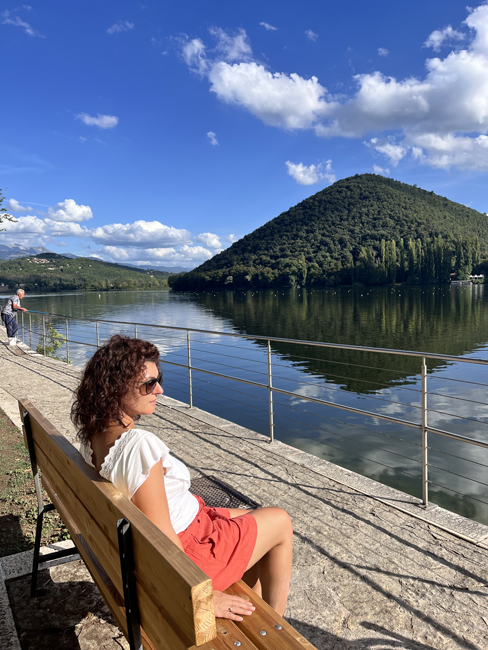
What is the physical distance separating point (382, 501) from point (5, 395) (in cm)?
576

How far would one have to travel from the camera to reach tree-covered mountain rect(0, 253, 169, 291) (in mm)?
100438

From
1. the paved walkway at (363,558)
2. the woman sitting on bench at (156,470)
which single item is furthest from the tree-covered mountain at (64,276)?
the woman sitting on bench at (156,470)

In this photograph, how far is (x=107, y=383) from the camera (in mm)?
1633

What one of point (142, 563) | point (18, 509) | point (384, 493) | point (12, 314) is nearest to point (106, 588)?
point (142, 563)

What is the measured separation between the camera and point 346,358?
2320cm

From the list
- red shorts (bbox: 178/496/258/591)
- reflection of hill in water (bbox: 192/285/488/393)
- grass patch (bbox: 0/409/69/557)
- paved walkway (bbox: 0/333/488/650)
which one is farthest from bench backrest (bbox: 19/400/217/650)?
reflection of hill in water (bbox: 192/285/488/393)

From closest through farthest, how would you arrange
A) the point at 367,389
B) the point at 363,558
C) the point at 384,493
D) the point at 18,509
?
1. the point at 363,558
2. the point at 18,509
3. the point at 384,493
4. the point at 367,389

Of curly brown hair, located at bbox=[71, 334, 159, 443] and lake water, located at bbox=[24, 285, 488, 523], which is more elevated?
curly brown hair, located at bbox=[71, 334, 159, 443]

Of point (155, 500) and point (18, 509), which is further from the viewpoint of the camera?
point (18, 509)

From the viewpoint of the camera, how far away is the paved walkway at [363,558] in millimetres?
2061

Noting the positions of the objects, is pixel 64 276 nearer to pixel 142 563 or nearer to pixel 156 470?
pixel 156 470

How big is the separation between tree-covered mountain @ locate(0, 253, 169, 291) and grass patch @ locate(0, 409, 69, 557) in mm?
86443

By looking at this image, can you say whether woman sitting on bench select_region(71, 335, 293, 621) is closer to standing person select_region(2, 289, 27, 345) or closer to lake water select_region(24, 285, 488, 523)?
lake water select_region(24, 285, 488, 523)

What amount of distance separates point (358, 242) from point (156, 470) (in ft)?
381
